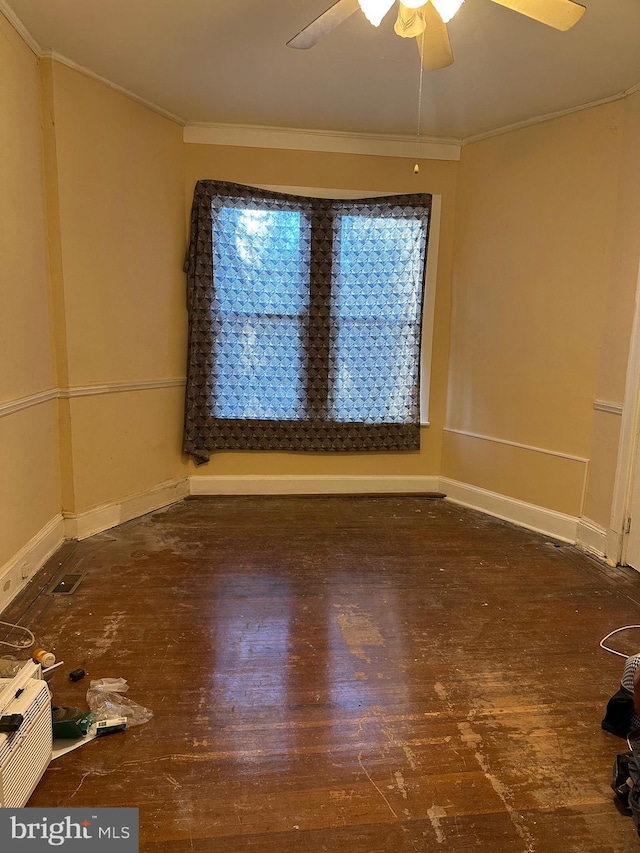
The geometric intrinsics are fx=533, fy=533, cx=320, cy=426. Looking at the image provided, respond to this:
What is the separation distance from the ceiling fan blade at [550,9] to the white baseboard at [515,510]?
2.54m

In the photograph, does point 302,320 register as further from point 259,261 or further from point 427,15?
point 427,15

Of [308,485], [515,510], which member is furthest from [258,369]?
[515,510]

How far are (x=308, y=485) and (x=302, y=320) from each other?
4.10ft

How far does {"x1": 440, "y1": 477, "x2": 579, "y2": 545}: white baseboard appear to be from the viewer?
332 cm

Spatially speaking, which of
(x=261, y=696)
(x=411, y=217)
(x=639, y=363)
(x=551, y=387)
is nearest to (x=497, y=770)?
(x=261, y=696)

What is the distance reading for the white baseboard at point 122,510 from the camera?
3.14 m

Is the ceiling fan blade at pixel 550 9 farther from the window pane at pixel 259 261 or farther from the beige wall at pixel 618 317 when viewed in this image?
the window pane at pixel 259 261

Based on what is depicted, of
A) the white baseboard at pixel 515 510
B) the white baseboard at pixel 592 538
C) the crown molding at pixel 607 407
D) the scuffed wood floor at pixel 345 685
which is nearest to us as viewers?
the scuffed wood floor at pixel 345 685

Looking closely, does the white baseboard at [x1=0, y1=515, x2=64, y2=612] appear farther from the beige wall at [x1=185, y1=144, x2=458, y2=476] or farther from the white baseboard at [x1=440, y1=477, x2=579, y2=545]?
the white baseboard at [x1=440, y1=477, x2=579, y2=545]

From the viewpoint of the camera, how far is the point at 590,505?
3.17 metres

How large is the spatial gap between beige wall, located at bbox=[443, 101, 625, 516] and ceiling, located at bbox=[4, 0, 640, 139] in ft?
0.84

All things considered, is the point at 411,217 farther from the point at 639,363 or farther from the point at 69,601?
the point at 69,601

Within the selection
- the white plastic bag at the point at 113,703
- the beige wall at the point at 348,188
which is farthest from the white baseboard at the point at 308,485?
the white plastic bag at the point at 113,703

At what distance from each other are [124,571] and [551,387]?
274 centimetres
